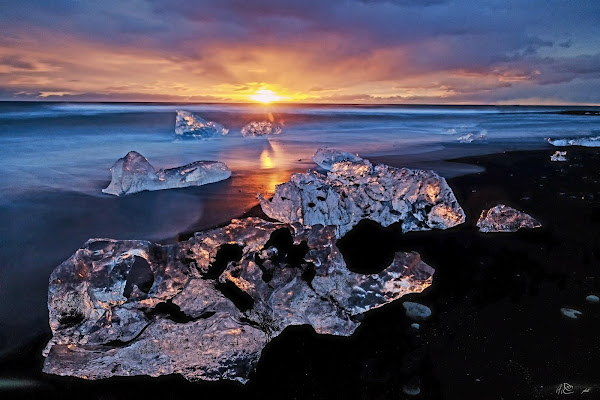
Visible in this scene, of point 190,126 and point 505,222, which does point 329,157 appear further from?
point 190,126

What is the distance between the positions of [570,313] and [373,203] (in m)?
2.04

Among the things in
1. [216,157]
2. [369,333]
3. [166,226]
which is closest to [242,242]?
[369,333]

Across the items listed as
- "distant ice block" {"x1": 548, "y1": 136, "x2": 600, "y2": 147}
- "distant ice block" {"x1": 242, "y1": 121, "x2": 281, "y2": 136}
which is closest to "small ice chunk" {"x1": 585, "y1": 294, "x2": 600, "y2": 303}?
"distant ice block" {"x1": 548, "y1": 136, "x2": 600, "y2": 147}

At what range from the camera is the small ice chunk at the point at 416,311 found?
7.61 ft

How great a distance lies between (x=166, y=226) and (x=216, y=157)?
574 cm

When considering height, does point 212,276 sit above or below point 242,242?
below

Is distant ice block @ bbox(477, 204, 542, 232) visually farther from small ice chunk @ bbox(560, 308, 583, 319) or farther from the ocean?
the ocean

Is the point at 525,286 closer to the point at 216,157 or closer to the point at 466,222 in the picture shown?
the point at 466,222

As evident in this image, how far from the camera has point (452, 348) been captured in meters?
2.02

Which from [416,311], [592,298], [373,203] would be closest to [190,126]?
[373,203]

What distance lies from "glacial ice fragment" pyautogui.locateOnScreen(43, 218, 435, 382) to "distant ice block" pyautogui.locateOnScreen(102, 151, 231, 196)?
3075mm

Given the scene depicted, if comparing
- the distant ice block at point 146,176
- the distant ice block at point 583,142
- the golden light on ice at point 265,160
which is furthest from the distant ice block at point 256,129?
the distant ice block at point 583,142

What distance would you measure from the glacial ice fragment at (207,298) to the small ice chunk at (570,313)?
0.87m

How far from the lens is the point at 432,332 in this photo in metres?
2.17
